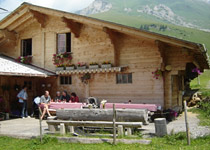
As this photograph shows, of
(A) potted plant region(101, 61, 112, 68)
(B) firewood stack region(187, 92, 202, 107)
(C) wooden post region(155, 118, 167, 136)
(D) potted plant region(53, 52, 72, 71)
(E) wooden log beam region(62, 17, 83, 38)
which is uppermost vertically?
(E) wooden log beam region(62, 17, 83, 38)

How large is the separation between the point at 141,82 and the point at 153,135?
178 inches

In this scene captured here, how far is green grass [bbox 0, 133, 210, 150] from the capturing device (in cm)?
609

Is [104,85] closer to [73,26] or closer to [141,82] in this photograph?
[141,82]

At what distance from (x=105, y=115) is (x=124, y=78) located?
14.9ft

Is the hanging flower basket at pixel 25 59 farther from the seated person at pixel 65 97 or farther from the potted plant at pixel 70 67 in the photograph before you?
the seated person at pixel 65 97

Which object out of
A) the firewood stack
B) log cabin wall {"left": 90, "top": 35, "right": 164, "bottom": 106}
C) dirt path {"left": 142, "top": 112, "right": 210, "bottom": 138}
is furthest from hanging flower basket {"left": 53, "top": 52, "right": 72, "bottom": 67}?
the firewood stack

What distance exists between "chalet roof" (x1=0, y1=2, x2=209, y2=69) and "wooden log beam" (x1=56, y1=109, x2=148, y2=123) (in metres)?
3.80

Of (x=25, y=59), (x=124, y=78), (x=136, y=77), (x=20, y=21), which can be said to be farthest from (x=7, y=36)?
(x=136, y=77)

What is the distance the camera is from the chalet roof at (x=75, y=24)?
1005 centimetres

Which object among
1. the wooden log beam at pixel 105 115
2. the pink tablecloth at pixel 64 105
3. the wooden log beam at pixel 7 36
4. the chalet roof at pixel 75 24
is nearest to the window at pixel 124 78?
the chalet roof at pixel 75 24

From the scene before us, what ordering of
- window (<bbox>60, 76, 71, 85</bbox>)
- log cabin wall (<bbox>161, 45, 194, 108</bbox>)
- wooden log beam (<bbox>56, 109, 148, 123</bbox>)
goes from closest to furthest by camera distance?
wooden log beam (<bbox>56, 109, 148, 123</bbox>) < log cabin wall (<bbox>161, 45, 194, 108</bbox>) < window (<bbox>60, 76, 71, 85</bbox>)

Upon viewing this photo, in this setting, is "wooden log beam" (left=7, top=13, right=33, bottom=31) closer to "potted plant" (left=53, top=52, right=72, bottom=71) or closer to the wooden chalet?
the wooden chalet

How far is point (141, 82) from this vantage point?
11.8m

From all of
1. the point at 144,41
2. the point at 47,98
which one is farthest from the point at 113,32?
the point at 47,98
